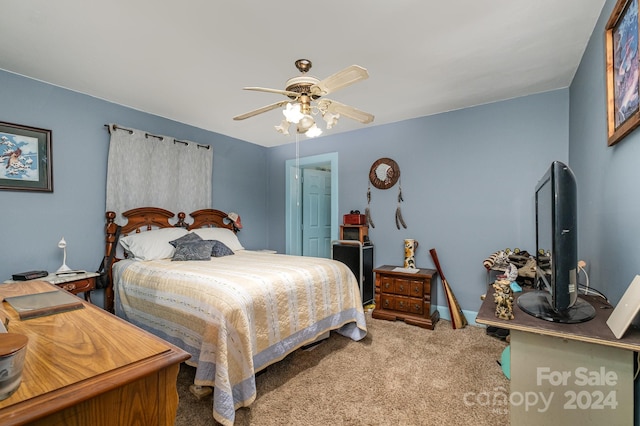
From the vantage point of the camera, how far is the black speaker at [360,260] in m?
3.77

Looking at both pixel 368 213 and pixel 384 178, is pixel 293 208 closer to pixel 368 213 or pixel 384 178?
pixel 368 213

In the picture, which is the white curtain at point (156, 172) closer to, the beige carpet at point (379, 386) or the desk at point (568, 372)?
the beige carpet at point (379, 386)

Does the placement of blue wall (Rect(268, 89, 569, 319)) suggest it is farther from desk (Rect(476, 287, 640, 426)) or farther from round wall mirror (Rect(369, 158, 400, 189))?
desk (Rect(476, 287, 640, 426))

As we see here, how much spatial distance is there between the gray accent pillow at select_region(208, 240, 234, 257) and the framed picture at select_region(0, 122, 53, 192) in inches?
62.0

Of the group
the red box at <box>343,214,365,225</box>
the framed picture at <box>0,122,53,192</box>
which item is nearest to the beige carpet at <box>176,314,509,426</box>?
the red box at <box>343,214,365,225</box>

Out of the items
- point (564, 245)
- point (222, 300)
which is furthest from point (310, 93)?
→ point (564, 245)

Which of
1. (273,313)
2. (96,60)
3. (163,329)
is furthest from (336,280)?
(96,60)

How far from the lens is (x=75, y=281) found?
2523mm

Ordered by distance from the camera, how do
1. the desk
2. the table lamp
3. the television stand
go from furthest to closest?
the table lamp → the television stand → the desk

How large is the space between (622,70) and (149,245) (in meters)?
3.79

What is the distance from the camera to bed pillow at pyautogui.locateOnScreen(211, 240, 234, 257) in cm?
334

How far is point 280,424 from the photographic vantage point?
171 cm

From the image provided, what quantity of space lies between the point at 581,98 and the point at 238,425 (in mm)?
3384

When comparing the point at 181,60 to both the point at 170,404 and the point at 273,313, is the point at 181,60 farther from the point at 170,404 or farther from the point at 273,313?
the point at 170,404
